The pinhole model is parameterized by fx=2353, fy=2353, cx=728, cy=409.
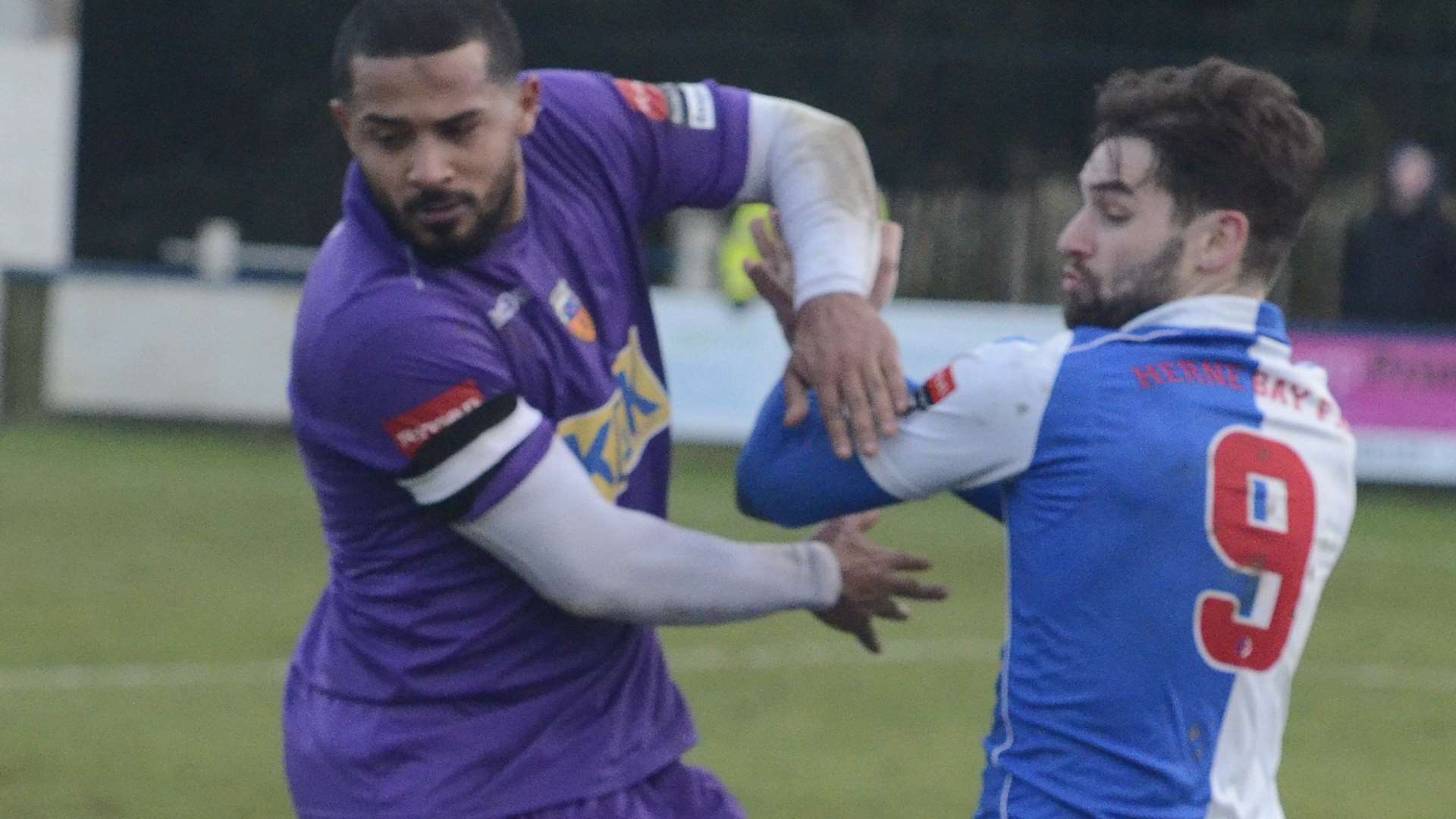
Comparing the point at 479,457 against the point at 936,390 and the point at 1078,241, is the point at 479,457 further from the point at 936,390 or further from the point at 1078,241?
the point at 1078,241

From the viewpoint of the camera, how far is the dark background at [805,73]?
18.8m

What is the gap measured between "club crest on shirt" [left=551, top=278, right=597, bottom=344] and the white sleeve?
0.56m

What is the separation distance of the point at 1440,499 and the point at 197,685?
973 centimetres

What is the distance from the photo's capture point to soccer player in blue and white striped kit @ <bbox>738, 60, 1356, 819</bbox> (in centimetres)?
356

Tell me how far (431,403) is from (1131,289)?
43.9 inches

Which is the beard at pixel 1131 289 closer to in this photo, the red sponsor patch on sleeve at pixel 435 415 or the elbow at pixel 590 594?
the elbow at pixel 590 594

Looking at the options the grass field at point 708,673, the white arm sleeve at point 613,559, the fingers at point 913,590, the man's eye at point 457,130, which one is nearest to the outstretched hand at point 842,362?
the white arm sleeve at point 613,559

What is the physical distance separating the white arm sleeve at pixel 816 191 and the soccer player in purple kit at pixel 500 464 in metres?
0.02

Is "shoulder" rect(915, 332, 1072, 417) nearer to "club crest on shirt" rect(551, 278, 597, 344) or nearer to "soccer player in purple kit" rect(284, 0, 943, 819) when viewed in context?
"soccer player in purple kit" rect(284, 0, 943, 819)

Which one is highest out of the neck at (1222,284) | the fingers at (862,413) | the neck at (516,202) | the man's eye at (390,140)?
the man's eye at (390,140)

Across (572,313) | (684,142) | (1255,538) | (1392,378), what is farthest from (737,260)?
(1255,538)

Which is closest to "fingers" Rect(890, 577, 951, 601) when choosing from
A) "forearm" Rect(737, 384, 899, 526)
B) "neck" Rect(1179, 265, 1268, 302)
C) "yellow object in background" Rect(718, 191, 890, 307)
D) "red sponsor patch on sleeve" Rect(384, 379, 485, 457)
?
"forearm" Rect(737, 384, 899, 526)

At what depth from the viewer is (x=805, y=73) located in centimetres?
1892

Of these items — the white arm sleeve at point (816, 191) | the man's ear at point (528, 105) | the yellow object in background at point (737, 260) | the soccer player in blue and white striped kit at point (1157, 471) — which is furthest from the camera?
the yellow object in background at point (737, 260)
